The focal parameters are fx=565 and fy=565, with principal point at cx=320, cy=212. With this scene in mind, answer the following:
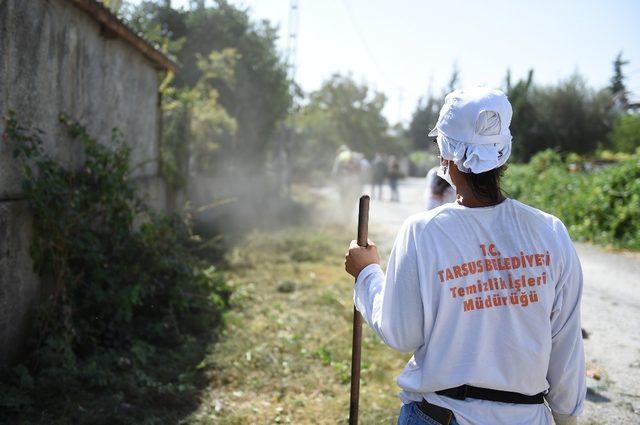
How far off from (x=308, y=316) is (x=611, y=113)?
29931 mm

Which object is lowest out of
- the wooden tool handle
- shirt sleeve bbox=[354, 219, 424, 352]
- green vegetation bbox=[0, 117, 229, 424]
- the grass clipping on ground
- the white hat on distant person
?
the grass clipping on ground

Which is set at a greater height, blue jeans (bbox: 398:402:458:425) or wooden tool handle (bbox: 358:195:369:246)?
wooden tool handle (bbox: 358:195:369:246)

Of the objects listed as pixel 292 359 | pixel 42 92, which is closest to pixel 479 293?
pixel 292 359

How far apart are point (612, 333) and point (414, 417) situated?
5.04m

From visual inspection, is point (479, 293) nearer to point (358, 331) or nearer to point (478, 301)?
point (478, 301)

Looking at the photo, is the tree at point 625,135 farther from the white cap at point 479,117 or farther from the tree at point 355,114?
the white cap at point 479,117

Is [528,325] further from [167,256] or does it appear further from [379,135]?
[379,135]

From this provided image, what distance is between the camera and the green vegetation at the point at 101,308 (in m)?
4.03

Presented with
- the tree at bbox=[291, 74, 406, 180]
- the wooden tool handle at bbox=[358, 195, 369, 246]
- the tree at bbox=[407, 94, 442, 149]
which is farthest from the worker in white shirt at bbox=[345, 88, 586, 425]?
the tree at bbox=[407, 94, 442, 149]

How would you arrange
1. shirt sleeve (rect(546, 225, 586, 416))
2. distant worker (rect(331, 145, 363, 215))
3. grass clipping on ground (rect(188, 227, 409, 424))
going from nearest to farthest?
shirt sleeve (rect(546, 225, 586, 416)) → grass clipping on ground (rect(188, 227, 409, 424)) → distant worker (rect(331, 145, 363, 215))

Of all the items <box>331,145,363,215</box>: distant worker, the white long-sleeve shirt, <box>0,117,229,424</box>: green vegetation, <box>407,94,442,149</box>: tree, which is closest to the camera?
the white long-sleeve shirt

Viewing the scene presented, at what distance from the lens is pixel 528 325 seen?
1830 mm

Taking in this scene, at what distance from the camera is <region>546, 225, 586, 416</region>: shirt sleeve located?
A: 1906mm

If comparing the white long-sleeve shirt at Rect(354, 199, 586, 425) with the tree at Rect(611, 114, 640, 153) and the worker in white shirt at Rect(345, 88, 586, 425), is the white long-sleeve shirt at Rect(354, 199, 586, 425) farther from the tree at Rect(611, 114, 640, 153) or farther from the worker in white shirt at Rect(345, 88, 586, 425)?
the tree at Rect(611, 114, 640, 153)
